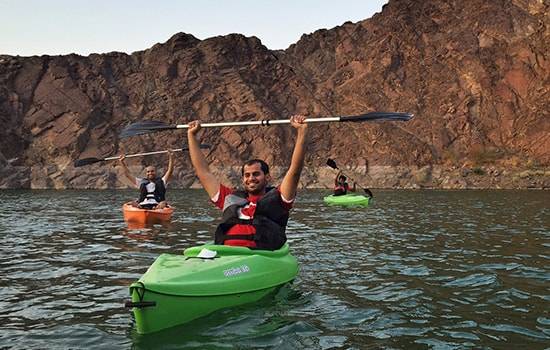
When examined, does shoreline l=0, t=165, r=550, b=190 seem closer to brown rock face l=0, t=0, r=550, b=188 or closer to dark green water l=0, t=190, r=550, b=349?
brown rock face l=0, t=0, r=550, b=188

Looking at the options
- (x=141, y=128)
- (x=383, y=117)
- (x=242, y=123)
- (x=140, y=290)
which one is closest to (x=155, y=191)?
(x=141, y=128)

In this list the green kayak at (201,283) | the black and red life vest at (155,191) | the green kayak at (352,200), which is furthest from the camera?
the green kayak at (352,200)

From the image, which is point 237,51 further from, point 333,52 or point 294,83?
point 333,52

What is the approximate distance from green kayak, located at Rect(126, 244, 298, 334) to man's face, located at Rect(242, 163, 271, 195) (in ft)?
2.68

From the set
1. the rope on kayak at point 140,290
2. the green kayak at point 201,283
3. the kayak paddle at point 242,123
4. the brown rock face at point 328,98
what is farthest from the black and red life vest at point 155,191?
the brown rock face at point 328,98

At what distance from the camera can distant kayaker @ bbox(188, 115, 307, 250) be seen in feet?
22.9

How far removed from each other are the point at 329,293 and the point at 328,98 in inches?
2197

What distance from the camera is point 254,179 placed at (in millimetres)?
7035

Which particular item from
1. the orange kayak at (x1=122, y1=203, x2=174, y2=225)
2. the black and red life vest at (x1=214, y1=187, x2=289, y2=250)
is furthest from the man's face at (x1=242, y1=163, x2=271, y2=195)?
the orange kayak at (x1=122, y1=203, x2=174, y2=225)

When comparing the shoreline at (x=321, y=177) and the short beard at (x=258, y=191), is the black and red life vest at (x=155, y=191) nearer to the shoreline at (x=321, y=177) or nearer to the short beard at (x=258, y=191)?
the short beard at (x=258, y=191)

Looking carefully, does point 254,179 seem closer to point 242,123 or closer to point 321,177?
point 242,123

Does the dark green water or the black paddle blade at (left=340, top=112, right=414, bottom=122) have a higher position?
the black paddle blade at (left=340, top=112, right=414, bottom=122)

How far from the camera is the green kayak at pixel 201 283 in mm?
5078

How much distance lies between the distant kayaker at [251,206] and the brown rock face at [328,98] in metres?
42.3
